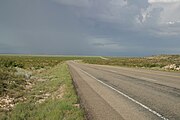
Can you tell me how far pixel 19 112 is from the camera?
9961 millimetres

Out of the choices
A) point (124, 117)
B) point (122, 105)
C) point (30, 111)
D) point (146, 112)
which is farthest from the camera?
point (122, 105)

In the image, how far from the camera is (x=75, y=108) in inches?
399

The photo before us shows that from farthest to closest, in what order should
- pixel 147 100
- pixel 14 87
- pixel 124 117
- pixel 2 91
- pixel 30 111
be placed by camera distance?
pixel 14 87 → pixel 2 91 → pixel 147 100 → pixel 30 111 → pixel 124 117

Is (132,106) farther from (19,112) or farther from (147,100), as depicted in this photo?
(19,112)

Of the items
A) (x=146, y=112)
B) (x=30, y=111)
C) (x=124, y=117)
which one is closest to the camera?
(x=124, y=117)

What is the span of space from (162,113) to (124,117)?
1.42 metres

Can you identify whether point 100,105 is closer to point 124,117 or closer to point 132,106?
point 132,106

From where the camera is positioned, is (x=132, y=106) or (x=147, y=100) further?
(x=147, y=100)

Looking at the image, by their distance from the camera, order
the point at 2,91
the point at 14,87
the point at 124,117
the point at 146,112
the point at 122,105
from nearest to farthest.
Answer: the point at 124,117
the point at 146,112
the point at 122,105
the point at 2,91
the point at 14,87

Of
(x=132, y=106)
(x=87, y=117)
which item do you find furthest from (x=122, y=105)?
(x=87, y=117)

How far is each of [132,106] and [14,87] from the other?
9.68 metres

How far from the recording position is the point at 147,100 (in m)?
12.0

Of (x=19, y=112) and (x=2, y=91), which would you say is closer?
(x=19, y=112)

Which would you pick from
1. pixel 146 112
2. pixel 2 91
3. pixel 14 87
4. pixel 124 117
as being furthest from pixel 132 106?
pixel 14 87
